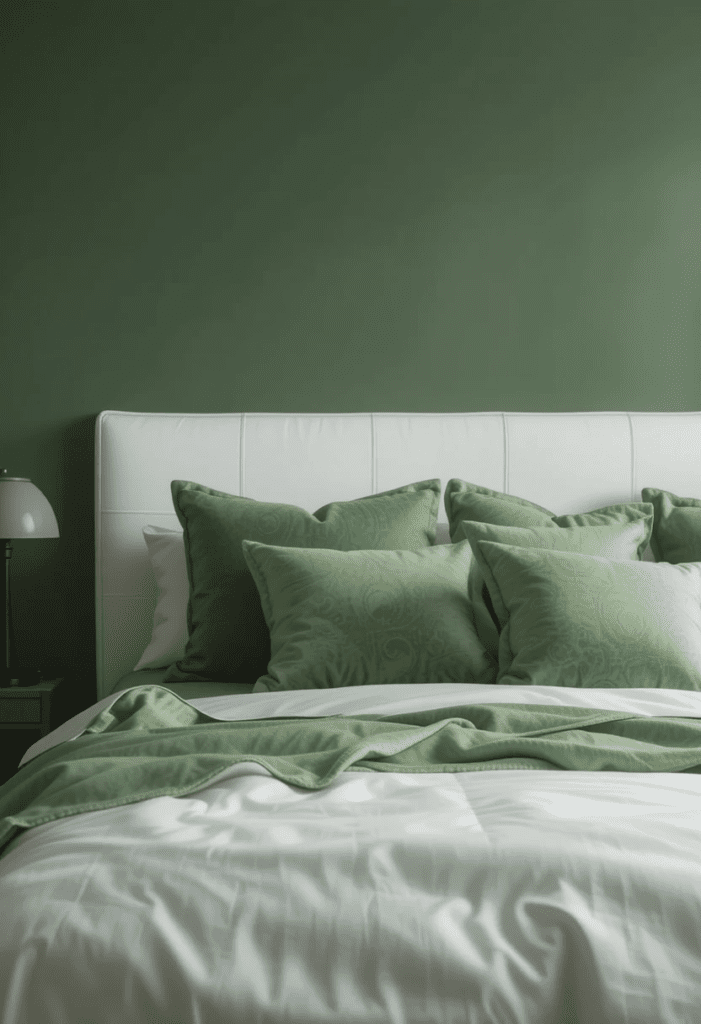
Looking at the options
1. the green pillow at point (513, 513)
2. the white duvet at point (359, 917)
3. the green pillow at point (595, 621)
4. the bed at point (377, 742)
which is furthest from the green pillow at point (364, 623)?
the white duvet at point (359, 917)

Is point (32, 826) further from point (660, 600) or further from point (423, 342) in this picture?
point (423, 342)

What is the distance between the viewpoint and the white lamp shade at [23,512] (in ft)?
8.98

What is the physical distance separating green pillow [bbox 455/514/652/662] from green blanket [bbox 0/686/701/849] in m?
0.59

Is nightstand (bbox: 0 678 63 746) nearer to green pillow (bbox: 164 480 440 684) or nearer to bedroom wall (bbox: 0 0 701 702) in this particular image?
bedroom wall (bbox: 0 0 701 702)

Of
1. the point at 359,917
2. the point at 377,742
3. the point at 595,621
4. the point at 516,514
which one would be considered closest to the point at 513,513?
the point at 516,514

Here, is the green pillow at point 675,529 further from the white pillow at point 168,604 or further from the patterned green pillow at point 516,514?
the white pillow at point 168,604

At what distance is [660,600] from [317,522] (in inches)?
36.4

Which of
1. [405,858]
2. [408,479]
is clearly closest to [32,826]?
[405,858]

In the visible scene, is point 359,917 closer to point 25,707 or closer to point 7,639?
point 25,707

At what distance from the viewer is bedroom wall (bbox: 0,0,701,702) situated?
3.12 meters

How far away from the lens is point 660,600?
6.95 feet

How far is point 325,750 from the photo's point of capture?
4.93 ft

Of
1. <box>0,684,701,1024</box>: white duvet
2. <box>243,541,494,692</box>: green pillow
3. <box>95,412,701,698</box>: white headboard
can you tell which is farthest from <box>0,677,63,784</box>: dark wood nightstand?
<box>0,684,701,1024</box>: white duvet

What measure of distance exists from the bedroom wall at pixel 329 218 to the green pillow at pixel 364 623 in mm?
1057
